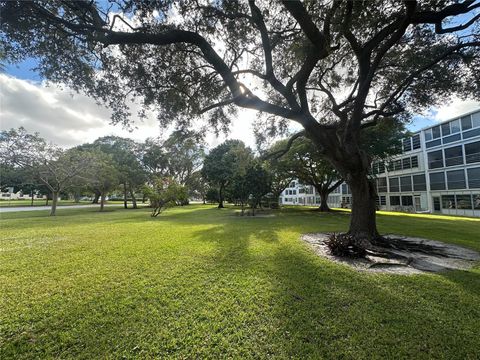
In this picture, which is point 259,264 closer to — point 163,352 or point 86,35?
point 163,352

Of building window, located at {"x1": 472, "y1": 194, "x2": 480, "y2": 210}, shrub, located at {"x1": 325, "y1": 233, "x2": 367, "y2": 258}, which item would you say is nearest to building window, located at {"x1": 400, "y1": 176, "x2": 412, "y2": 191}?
building window, located at {"x1": 472, "y1": 194, "x2": 480, "y2": 210}

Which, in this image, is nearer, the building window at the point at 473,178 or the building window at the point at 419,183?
the building window at the point at 473,178

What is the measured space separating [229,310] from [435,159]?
3295 cm

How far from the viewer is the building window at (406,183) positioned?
28609mm

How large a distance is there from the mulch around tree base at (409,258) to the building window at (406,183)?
88.8ft

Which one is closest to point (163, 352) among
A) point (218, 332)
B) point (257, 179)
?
point (218, 332)

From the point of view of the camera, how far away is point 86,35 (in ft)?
16.4

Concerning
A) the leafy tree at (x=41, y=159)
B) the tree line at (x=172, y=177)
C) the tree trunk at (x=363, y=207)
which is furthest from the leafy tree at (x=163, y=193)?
the tree trunk at (x=363, y=207)

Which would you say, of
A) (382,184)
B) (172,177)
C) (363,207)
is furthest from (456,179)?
(172,177)

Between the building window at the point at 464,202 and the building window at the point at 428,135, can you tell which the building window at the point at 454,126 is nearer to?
the building window at the point at 428,135

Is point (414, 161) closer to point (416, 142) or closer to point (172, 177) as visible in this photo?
point (416, 142)

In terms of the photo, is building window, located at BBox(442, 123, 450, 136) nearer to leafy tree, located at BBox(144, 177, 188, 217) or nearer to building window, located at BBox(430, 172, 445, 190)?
building window, located at BBox(430, 172, 445, 190)

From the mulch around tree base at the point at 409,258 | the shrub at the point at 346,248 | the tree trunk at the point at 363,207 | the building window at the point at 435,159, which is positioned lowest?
the mulch around tree base at the point at 409,258

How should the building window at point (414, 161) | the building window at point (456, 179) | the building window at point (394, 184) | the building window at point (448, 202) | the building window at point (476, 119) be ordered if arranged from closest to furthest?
the building window at point (476, 119), the building window at point (456, 179), the building window at point (448, 202), the building window at point (414, 161), the building window at point (394, 184)
